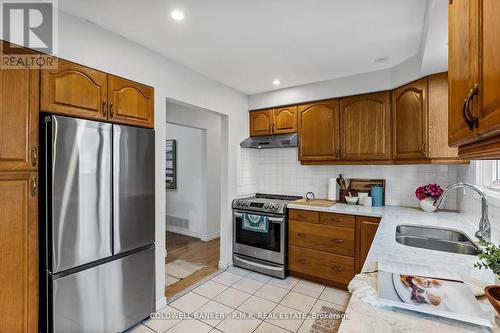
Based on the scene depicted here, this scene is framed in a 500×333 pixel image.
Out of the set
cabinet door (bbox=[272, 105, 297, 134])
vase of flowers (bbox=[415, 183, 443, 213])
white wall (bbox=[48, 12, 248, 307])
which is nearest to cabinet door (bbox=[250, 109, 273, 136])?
cabinet door (bbox=[272, 105, 297, 134])

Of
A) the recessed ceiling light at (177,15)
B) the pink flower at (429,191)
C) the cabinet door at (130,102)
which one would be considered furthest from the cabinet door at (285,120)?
the recessed ceiling light at (177,15)

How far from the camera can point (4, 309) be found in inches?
55.5

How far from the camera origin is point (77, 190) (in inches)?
Result: 66.2

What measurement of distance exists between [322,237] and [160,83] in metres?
2.43

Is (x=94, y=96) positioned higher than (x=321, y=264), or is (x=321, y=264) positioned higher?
(x=94, y=96)

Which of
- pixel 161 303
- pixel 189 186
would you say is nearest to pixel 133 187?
pixel 161 303

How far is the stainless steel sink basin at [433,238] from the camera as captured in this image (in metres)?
1.75

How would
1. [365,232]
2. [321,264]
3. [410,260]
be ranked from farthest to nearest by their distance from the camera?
[321,264] → [365,232] → [410,260]

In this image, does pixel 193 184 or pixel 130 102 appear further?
pixel 193 184

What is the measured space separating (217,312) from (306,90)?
2809 millimetres

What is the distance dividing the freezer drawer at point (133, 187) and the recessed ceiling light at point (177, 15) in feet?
3.01

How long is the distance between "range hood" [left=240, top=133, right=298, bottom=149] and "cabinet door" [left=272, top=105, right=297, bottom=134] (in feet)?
0.24

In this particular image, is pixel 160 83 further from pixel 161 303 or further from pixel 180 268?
pixel 180 268

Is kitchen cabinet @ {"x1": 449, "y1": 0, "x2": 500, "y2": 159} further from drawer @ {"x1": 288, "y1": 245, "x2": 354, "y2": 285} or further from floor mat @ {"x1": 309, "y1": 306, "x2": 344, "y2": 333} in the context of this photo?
drawer @ {"x1": 288, "y1": 245, "x2": 354, "y2": 285}
